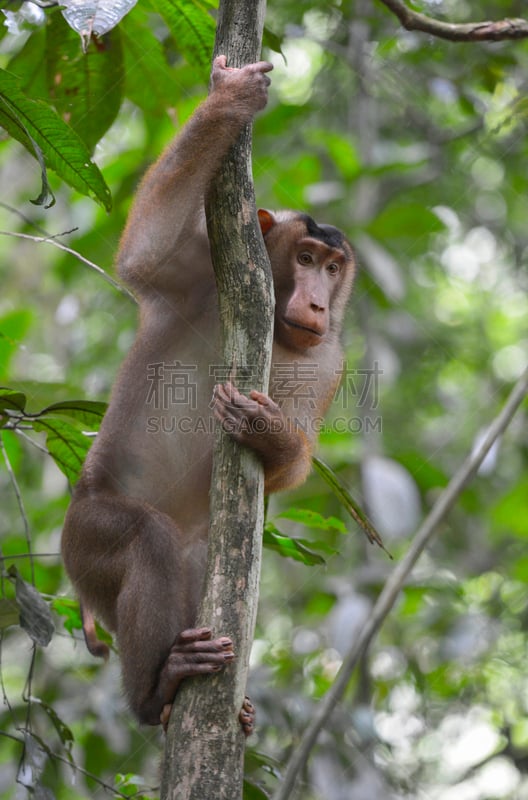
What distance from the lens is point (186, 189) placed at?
3766 mm

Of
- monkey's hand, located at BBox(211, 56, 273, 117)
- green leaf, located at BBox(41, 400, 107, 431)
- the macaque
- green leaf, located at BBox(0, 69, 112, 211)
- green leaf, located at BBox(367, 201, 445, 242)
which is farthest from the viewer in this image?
green leaf, located at BBox(367, 201, 445, 242)

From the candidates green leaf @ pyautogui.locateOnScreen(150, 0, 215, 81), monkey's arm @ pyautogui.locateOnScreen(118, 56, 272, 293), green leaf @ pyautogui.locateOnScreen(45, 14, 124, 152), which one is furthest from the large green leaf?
green leaf @ pyautogui.locateOnScreen(150, 0, 215, 81)

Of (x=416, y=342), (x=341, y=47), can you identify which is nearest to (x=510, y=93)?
(x=341, y=47)

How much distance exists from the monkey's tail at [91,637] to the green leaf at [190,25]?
8.34ft

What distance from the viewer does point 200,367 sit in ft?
13.8

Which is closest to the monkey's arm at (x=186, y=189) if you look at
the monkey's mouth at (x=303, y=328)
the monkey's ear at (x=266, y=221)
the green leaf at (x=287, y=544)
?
the monkey's mouth at (x=303, y=328)

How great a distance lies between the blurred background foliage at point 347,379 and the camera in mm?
4418

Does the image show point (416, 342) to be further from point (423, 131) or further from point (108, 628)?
point (108, 628)

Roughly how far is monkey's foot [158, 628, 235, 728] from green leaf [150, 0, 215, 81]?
2.55 meters

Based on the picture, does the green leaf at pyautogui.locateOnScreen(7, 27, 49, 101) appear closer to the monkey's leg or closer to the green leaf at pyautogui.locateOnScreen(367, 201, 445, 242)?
the monkey's leg

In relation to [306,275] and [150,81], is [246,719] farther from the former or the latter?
[150,81]

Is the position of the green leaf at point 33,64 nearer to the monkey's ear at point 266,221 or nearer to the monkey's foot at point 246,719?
the monkey's ear at point 266,221

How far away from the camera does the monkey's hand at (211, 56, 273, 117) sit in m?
3.38

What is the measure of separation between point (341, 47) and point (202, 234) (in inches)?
179
